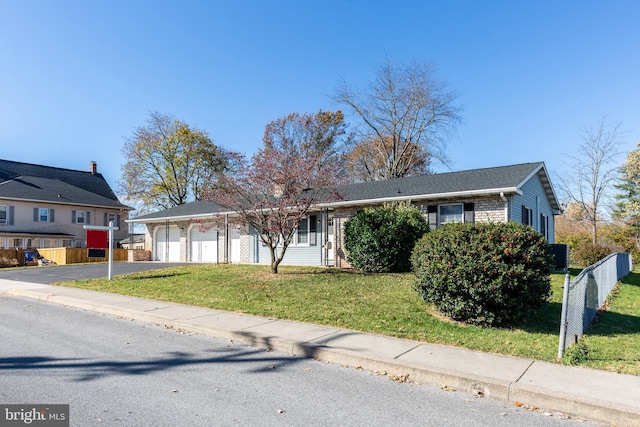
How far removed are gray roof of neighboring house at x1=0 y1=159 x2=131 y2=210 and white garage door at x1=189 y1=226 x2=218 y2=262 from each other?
60.3 feet

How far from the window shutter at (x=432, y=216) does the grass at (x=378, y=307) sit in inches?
138

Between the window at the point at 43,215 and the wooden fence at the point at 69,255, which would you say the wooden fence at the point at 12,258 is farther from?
the window at the point at 43,215

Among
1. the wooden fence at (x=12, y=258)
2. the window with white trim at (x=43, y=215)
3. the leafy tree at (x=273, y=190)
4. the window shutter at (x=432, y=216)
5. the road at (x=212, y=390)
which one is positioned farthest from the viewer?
the window with white trim at (x=43, y=215)

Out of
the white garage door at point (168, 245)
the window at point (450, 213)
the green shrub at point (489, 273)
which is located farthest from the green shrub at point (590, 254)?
the white garage door at point (168, 245)

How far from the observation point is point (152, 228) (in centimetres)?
2819

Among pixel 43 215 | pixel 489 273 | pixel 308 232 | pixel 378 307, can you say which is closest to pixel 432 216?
pixel 308 232

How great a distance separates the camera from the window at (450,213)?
16.3 m

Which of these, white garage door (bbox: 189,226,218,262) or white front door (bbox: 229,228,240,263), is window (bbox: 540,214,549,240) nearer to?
white front door (bbox: 229,228,240,263)

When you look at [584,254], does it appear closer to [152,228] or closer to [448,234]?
[448,234]

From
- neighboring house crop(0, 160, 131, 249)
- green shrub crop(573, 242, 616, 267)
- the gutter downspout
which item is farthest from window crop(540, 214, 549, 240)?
neighboring house crop(0, 160, 131, 249)

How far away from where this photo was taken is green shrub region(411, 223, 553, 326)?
7230 millimetres

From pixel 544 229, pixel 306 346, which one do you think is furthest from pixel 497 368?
pixel 544 229

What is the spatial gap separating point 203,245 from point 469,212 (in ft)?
50.7

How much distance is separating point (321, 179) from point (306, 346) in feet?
27.2
